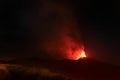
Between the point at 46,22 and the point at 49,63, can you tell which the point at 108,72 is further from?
the point at 46,22

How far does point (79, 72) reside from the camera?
25078mm

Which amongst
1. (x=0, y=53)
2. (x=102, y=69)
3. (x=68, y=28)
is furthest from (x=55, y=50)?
(x=102, y=69)

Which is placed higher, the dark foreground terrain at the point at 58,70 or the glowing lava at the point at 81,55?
the glowing lava at the point at 81,55

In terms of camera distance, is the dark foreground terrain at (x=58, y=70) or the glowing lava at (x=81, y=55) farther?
the glowing lava at (x=81, y=55)

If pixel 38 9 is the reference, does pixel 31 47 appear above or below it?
below

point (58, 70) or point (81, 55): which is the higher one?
point (81, 55)

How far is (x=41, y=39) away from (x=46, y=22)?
184 centimetres

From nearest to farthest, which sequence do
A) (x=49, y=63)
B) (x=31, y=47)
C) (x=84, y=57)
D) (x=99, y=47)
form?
1. (x=49, y=63)
2. (x=84, y=57)
3. (x=99, y=47)
4. (x=31, y=47)

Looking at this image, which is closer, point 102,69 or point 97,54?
point 102,69

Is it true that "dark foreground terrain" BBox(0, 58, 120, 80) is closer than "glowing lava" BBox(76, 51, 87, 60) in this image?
Yes

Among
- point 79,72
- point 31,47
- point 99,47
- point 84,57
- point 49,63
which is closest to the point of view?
point 79,72

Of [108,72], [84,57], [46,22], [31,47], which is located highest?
[46,22]

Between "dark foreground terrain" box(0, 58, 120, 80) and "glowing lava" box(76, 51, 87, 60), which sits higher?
"glowing lava" box(76, 51, 87, 60)

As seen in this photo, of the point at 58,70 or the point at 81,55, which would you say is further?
the point at 81,55
